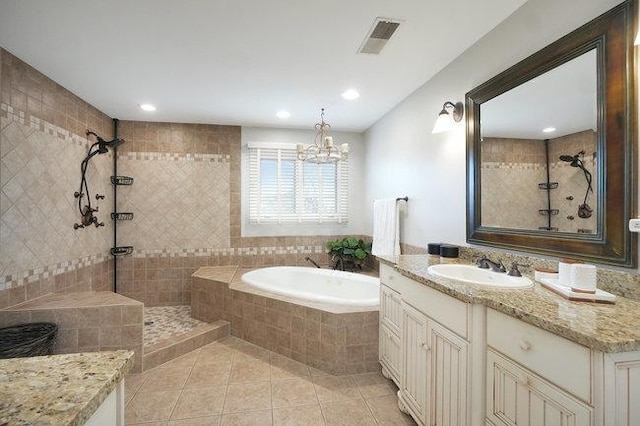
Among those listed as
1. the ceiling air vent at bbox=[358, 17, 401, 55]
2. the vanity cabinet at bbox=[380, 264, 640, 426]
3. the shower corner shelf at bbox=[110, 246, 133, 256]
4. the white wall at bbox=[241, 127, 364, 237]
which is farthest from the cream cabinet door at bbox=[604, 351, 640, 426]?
the shower corner shelf at bbox=[110, 246, 133, 256]

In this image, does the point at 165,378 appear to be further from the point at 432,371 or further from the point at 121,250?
the point at 432,371

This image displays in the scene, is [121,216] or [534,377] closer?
[534,377]

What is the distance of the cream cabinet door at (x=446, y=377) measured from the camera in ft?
4.11

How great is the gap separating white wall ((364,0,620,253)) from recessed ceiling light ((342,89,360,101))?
20.1 inches

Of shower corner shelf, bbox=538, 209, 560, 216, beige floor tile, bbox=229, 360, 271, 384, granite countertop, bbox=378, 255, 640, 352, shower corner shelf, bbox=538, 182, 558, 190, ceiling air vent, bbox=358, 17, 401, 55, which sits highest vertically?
ceiling air vent, bbox=358, 17, 401, 55

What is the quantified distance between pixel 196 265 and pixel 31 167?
188cm

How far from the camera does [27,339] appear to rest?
6.47 ft

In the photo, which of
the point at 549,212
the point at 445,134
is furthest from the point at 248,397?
the point at 445,134

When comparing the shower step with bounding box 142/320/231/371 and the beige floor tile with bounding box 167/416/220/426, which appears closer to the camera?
the beige floor tile with bounding box 167/416/220/426

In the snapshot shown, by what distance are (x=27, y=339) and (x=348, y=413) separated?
224cm

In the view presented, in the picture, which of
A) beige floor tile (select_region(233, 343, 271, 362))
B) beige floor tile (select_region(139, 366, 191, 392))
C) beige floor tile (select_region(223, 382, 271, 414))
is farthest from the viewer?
beige floor tile (select_region(233, 343, 271, 362))

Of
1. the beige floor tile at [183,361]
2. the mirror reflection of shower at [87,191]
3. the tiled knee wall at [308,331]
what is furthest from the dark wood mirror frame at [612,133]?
the mirror reflection of shower at [87,191]

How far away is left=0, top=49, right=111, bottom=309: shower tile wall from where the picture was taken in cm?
212

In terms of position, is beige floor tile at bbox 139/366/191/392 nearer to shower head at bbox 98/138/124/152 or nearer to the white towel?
the white towel
